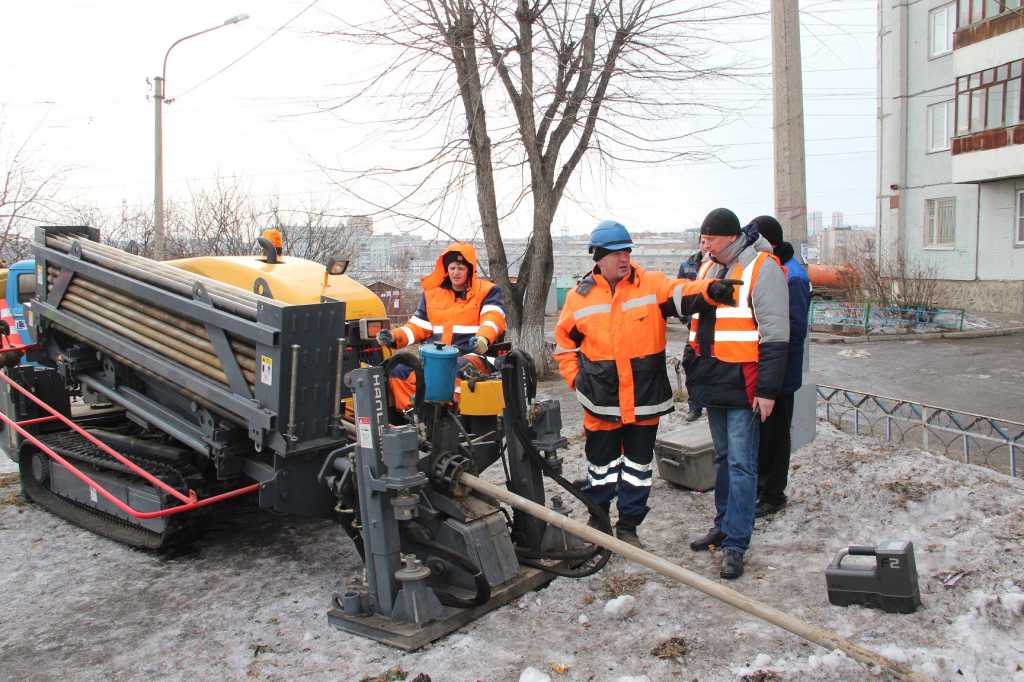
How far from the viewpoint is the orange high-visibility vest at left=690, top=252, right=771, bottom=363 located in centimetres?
439

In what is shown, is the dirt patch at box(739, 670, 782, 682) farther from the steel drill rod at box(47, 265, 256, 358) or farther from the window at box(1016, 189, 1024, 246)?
the window at box(1016, 189, 1024, 246)

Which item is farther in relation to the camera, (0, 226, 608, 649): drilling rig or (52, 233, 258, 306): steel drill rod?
(52, 233, 258, 306): steel drill rod

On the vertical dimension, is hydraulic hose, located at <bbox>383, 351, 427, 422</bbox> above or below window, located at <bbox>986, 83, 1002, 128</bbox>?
below

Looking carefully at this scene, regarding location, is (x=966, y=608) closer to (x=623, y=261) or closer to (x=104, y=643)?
(x=623, y=261)

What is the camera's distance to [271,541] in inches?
217

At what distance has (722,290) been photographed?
14.1ft

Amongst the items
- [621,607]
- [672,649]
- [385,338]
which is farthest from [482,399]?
[672,649]

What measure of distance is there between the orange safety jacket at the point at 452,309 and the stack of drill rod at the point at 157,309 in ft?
3.50

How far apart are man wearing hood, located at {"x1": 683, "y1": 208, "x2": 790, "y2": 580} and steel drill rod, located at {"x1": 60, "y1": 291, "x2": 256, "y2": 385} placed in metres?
2.37

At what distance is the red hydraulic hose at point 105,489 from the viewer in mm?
4676

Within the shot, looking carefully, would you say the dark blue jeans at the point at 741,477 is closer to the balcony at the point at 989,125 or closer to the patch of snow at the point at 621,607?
the patch of snow at the point at 621,607

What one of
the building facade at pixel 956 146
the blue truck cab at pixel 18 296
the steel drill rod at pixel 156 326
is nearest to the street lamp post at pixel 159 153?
the blue truck cab at pixel 18 296

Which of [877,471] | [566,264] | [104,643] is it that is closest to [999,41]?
[877,471]

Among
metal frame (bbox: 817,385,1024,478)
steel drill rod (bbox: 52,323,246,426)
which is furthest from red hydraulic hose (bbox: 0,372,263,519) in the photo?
metal frame (bbox: 817,385,1024,478)
